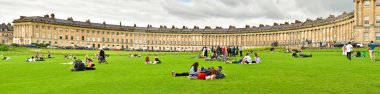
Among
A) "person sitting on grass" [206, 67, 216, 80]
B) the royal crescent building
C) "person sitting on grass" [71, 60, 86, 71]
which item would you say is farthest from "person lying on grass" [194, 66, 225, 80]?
the royal crescent building

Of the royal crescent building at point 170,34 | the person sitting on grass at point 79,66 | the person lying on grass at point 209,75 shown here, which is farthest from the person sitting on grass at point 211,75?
the royal crescent building at point 170,34

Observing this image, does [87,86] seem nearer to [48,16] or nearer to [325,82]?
[325,82]

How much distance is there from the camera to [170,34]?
19400cm

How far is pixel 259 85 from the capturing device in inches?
677

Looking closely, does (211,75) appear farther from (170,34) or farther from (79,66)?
(170,34)

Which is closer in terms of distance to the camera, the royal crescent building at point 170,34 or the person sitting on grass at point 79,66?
the person sitting on grass at point 79,66

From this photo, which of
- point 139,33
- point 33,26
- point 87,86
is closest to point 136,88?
point 87,86

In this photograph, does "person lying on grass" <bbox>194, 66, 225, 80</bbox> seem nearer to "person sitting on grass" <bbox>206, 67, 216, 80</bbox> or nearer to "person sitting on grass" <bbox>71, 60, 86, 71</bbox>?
"person sitting on grass" <bbox>206, 67, 216, 80</bbox>

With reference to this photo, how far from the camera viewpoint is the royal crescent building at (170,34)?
125 metres

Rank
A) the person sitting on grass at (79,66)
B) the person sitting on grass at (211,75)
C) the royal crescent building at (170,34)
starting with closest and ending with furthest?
the person sitting on grass at (211,75) → the person sitting on grass at (79,66) → the royal crescent building at (170,34)

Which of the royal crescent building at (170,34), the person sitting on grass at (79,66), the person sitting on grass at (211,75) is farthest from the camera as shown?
the royal crescent building at (170,34)

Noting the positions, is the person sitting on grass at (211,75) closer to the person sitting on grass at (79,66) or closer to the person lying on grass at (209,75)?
the person lying on grass at (209,75)

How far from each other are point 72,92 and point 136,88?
265cm

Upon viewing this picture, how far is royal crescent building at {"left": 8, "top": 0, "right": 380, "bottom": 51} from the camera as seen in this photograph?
125188 mm
